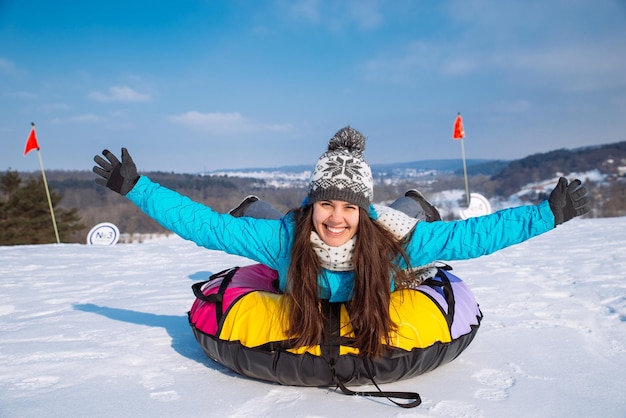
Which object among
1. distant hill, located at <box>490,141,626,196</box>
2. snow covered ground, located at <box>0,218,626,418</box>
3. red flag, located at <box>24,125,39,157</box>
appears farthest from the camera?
distant hill, located at <box>490,141,626,196</box>

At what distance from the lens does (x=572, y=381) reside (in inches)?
72.4

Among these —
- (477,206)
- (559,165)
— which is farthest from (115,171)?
(559,165)

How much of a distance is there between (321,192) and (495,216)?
0.74m

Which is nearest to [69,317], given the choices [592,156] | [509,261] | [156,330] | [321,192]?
[156,330]

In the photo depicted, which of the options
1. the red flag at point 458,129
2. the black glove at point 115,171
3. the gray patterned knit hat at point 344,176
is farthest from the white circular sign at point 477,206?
the black glove at point 115,171

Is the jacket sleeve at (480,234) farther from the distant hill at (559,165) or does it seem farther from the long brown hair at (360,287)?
the distant hill at (559,165)

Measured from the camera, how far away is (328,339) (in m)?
1.83

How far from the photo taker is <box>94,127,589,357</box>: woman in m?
1.86

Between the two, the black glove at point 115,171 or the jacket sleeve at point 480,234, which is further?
the black glove at point 115,171

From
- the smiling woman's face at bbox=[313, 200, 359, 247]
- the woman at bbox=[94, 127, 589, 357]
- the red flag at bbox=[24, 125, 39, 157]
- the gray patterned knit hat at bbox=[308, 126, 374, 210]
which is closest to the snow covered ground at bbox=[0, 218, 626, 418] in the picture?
the woman at bbox=[94, 127, 589, 357]

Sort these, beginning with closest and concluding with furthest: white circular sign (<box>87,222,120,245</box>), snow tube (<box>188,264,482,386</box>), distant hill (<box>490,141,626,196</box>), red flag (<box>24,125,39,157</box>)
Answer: snow tube (<box>188,264,482,386</box>)
white circular sign (<box>87,222,120,245</box>)
red flag (<box>24,125,39,157</box>)
distant hill (<box>490,141,626,196</box>)

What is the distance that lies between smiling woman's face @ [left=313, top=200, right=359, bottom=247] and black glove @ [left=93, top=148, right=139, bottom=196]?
850 mm

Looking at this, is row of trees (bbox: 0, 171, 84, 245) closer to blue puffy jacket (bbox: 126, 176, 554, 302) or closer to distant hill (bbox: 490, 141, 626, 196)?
blue puffy jacket (bbox: 126, 176, 554, 302)

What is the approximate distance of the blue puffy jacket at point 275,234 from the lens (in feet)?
6.31
